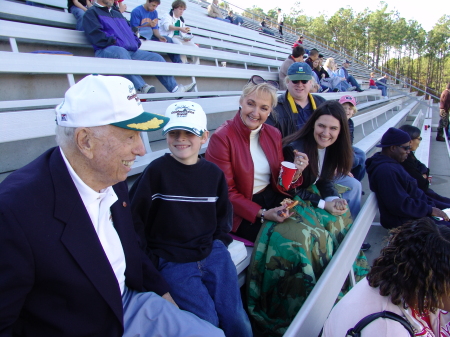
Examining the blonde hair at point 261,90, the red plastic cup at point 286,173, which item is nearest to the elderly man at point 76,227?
the red plastic cup at point 286,173

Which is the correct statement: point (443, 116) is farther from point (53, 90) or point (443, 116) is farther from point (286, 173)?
point (53, 90)

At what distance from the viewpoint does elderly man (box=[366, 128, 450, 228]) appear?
8.89ft

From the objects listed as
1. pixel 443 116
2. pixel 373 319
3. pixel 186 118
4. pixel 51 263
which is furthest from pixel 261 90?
pixel 443 116

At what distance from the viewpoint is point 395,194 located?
2697 mm

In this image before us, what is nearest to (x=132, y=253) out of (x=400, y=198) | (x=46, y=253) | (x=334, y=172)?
(x=46, y=253)

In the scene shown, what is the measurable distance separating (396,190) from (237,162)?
1541 mm

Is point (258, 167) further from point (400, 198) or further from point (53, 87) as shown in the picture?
point (53, 87)

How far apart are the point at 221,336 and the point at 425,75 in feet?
185

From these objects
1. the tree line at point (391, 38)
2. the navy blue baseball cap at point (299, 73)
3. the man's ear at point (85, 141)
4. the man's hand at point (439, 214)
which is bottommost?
the man's hand at point (439, 214)

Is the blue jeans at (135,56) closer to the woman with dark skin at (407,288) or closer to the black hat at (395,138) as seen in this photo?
the black hat at (395,138)

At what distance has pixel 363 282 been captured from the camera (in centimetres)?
123

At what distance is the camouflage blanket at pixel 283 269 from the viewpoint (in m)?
1.75

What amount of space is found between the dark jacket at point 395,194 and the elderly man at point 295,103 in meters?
0.87

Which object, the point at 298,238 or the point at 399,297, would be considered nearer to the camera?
the point at 399,297
